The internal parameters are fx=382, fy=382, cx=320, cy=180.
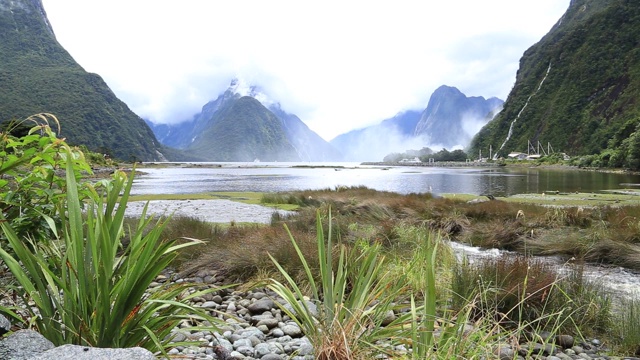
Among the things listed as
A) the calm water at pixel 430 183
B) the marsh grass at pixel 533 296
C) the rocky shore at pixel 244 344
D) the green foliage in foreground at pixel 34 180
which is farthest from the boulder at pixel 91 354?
the calm water at pixel 430 183

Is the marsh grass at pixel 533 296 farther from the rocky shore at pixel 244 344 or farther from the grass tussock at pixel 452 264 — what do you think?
the rocky shore at pixel 244 344

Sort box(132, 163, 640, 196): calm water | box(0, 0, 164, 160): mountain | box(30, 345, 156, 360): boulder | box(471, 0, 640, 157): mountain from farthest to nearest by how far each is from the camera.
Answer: box(0, 0, 164, 160): mountain → box(471, 0, 640, 157): mountain → box(132, 163, 640, 196): calm water → box(30, 345, 156, 360): boulder

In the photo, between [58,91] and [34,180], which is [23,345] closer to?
[34,180]

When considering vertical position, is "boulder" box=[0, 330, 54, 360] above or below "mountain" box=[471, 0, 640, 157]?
A: below

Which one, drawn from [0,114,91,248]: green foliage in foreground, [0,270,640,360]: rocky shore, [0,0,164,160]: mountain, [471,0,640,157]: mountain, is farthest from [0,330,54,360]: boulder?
[0,0,164,160]: mountain

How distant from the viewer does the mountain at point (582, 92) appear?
3666 inches

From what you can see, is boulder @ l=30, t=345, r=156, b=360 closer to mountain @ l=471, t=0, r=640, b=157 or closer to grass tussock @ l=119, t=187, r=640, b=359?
grass tussock @ l=119, t=187, r=640, b=359

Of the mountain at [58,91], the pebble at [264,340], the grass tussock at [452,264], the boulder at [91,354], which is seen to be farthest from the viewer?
the mountain at [58,91]

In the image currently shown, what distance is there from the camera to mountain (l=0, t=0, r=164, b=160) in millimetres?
107125

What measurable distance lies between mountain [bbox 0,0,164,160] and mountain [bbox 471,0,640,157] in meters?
118

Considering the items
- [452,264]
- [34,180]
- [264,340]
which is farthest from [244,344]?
[452,264]

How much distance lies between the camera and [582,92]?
106 m

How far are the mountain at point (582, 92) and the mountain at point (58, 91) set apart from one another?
118 meters

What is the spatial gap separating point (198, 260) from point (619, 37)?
141 metres
